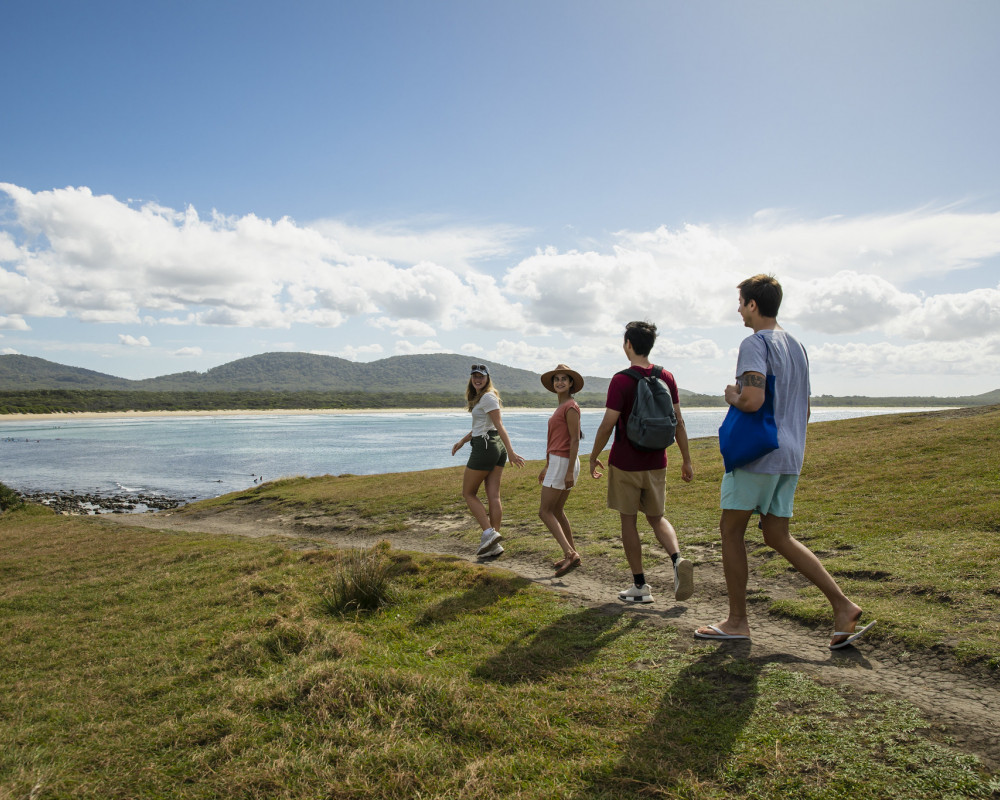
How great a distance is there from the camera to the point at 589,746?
3.43 meters

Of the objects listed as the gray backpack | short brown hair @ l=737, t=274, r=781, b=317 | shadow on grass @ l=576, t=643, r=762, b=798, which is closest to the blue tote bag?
short brown hair @ l=737, t=274, r=781, b=317

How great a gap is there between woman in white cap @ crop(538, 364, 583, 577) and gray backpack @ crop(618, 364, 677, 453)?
132 cm

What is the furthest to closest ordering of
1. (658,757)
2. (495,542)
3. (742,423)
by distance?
(495,542), (742,423), (658,757)

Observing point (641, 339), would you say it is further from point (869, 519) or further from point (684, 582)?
point (869, 519)

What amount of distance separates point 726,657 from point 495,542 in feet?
15.9

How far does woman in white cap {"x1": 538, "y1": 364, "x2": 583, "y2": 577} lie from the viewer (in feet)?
23.4

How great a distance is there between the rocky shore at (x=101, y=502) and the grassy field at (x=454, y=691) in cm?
1910

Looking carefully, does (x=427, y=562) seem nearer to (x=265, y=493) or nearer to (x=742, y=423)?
(x=742, y=423)

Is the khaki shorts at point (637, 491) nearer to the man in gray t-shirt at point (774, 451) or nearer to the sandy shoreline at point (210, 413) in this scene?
the man in gray t-shirt at point (774, 451)

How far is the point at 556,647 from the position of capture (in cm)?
492

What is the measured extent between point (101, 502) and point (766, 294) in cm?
3090

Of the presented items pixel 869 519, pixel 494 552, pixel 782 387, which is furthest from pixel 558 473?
pixel 869 519

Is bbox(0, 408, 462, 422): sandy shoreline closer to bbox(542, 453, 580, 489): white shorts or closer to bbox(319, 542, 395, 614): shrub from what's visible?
bbox(319, 542, 395, 614): shrub

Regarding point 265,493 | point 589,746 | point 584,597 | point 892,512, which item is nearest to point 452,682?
point 589,746
